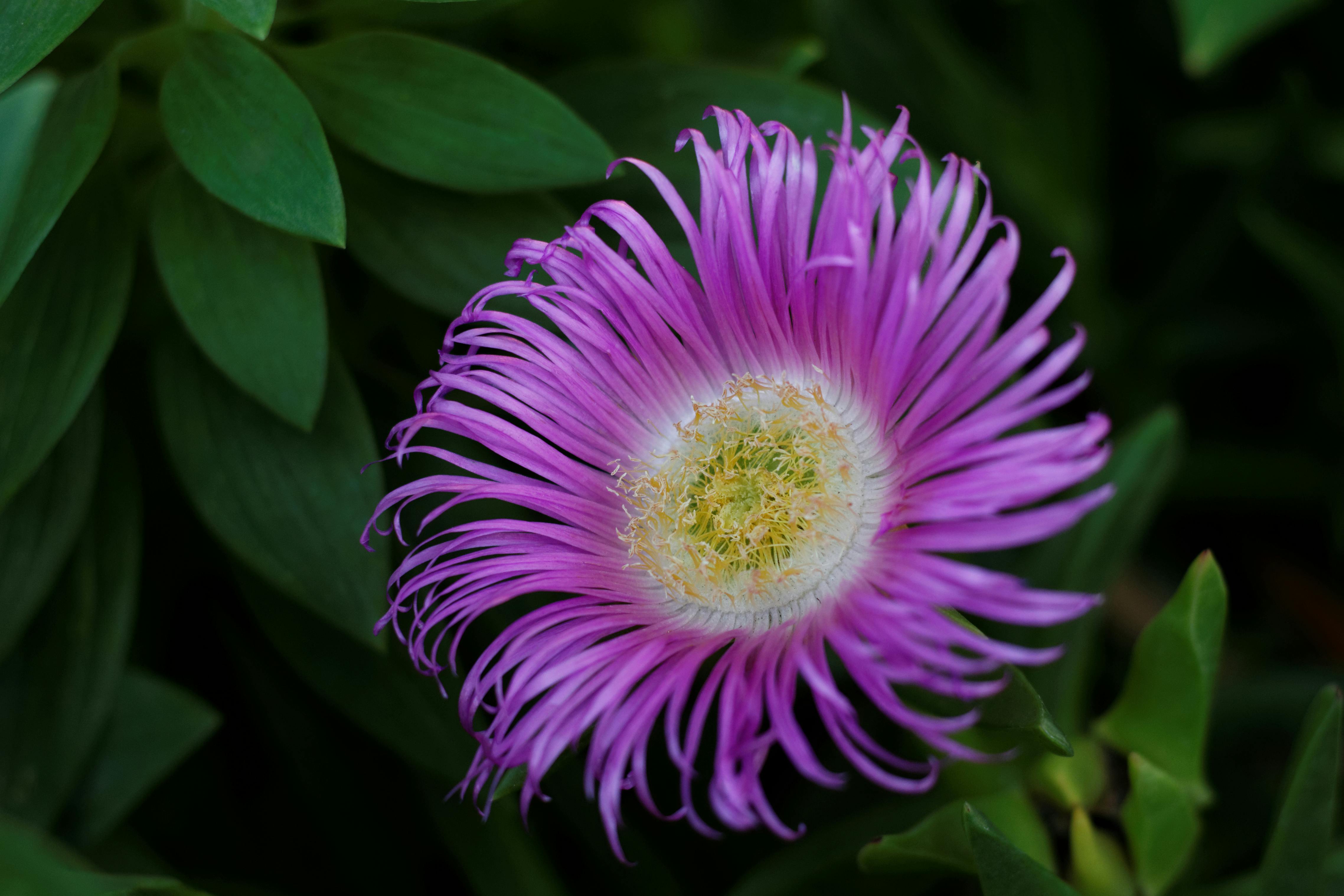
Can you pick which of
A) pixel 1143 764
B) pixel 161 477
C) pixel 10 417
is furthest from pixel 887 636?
pixel 161 477

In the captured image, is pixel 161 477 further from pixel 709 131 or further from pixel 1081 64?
pixel 1081 64

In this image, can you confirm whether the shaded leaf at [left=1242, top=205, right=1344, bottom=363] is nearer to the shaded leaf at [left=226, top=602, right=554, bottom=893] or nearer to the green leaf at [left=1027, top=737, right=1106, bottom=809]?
the green leaf at [left=1027, top=737, right=1106, bottom=809]

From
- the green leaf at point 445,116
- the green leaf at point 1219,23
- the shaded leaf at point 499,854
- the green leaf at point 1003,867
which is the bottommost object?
the shaded leaf at point 499,854

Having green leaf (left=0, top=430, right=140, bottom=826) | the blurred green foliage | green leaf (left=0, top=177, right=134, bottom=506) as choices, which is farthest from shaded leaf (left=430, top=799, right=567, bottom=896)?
green leaf (left=0, top=177, right=134, bottom=506)

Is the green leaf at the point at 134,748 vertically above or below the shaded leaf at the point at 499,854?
above

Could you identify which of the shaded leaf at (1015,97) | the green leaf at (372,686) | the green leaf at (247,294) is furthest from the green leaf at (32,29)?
the shaded leaf at (1015,97)

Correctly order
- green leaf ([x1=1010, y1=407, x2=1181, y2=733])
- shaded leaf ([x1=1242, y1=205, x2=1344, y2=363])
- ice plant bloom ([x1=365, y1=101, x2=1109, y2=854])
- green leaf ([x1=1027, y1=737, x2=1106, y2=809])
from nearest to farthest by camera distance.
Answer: ice plant bloom ([x1=365, y1=101, x2=1109, y2=854])
green leaf ([x1=1027, y1=737, x2=1106, y2=809])
green leaf ([x1=1010, y1=407, x2=1181, y2=733])
shaded leaf ([x1=1242, y1=205, x2=1344, y2=363])

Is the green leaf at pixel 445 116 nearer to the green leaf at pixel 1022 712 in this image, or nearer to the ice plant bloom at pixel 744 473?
the ice plant bloom at pixel 744 473
